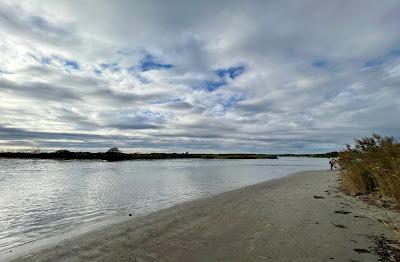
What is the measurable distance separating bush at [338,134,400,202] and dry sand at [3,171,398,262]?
3.26 feet

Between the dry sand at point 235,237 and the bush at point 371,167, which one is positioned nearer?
the dry sand at point 235,237

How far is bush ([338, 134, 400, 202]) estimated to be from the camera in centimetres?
1039

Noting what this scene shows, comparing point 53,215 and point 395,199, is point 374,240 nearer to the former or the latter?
point 395,199

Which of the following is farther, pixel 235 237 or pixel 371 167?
pixel 371 167

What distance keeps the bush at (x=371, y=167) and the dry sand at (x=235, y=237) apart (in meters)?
0.99

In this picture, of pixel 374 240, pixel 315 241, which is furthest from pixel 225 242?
pixel 374 240

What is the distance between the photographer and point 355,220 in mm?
8602

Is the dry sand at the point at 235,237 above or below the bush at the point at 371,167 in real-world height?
below

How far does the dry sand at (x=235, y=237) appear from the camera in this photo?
5707mm

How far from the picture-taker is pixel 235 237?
275 inches

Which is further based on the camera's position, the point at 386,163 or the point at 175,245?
the point at 386,163

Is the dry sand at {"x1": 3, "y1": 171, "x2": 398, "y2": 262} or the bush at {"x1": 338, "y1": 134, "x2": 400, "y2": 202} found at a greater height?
the bush at {"x1": 338, "y1": 134, "x2": 400, "y2": 202}

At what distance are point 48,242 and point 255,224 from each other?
16.9 feet

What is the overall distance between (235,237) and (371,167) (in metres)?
7.41
